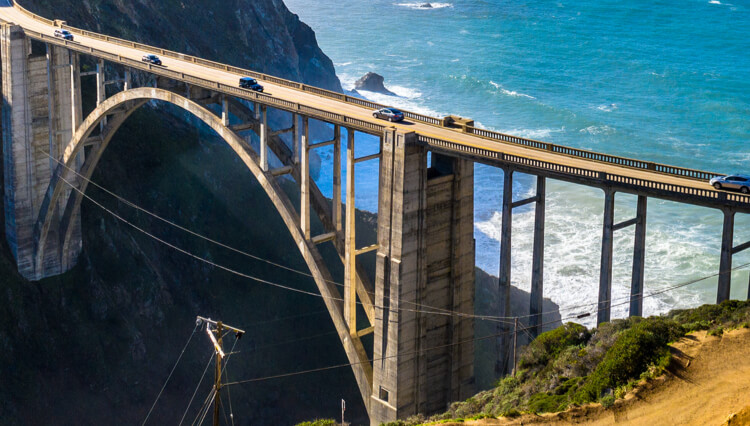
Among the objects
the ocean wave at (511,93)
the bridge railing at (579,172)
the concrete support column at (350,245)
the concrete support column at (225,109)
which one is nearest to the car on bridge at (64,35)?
the concrete support column at (225,109)

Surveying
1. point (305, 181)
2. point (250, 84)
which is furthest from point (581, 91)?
point (305, 181)

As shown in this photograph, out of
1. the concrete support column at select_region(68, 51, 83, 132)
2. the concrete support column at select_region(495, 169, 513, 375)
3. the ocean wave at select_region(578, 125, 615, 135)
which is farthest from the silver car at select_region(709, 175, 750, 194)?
the ocean wave at select_region(578, 125, 615, 135)

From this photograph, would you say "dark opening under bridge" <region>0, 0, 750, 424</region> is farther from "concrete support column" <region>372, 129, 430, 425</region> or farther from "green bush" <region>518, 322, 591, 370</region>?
"green bush" <region>518, 322, 591, 370</region>

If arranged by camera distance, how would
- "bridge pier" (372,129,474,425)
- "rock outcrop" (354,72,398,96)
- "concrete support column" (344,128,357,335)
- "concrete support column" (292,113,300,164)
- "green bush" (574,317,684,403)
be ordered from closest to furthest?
"green bush" (574,317,684,403)
"bridge pier" (372,129,474,425)
"concrete support column" (344,128,357,335)
"concrete support column" (292,113,300,164)
"rock outcrop" (354,72,398,96)

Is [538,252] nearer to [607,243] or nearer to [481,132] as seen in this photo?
[607,243]

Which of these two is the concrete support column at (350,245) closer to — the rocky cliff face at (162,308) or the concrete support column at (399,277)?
the concrete support column at (399,277)

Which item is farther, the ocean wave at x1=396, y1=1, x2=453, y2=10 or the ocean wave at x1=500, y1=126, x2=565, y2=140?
the ocean wave at x1=396, y1=1, x2=453, y2=10

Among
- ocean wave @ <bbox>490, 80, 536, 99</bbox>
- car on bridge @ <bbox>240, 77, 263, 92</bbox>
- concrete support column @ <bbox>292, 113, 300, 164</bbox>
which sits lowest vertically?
ocean wave @ <bbox>490, 80, 536, 99</bbox>
